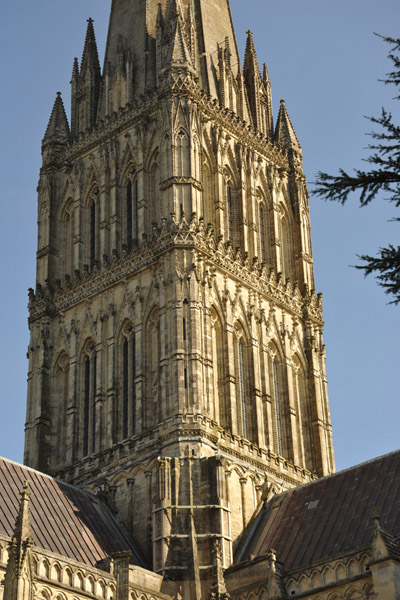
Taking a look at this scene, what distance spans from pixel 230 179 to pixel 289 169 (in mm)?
4337

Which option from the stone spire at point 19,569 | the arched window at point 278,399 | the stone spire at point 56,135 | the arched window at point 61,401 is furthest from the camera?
the stone spire at point 56,135

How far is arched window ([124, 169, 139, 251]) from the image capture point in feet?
160

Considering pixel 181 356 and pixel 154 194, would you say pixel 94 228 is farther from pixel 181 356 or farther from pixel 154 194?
pixel 181 356

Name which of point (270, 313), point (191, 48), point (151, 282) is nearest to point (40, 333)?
point (151, 282)

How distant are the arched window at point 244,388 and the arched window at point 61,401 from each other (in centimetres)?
686

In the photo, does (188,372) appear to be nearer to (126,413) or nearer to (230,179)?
(126,413)

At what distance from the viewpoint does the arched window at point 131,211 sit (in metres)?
48.6

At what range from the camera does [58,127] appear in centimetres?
5447

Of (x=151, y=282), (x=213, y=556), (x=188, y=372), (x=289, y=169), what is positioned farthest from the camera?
(x=289, y=169)

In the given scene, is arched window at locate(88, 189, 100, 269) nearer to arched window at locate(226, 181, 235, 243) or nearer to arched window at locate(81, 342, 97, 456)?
arched window at locate(81, 342, 97, 456)

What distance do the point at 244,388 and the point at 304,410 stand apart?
Result: 3.59 meters

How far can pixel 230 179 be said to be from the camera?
51125 mm

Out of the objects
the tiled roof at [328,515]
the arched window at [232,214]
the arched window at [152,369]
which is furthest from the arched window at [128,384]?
the arched window at [232,214]

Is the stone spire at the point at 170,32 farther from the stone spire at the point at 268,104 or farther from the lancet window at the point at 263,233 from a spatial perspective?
the lancet window at the point at 263,233
